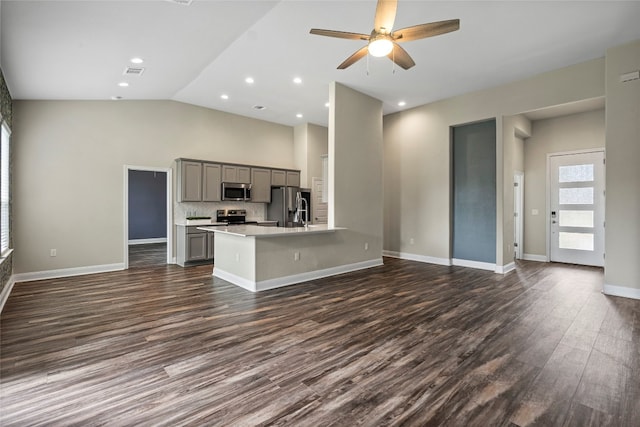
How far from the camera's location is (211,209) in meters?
7.21

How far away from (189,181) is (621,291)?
24.5 feet

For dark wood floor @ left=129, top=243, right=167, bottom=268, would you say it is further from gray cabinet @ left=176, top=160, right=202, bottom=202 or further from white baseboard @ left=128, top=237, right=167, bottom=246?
gray cabinet @ left=176, top=160, right=202, bottom=202

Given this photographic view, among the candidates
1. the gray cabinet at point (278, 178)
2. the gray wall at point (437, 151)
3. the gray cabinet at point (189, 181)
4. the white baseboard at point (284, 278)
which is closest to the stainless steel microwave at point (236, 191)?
the gray cabinet at point (189, 181)

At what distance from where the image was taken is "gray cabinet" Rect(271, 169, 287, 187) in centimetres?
792

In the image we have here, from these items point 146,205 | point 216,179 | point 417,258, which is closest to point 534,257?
point 417,258

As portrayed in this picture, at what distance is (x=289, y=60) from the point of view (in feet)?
15.4

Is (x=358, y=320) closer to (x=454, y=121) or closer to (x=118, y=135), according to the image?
(x=454, y=121)

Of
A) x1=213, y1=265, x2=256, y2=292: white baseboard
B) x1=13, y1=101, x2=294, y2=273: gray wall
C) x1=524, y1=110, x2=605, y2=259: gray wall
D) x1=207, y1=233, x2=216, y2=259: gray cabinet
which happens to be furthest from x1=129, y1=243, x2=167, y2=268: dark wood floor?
x1=524, y1=110, x2=605, y2=259: gray wall

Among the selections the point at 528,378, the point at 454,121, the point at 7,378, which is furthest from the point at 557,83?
the point at 7,378

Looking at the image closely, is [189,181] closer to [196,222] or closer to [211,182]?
[211,182]

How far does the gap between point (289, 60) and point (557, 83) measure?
4.30 m

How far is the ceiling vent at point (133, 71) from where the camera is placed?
14.9 feet

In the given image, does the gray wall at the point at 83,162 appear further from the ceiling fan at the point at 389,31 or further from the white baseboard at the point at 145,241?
the ceiling fan at the point at 389,31

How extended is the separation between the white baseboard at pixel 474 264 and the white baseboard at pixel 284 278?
1.90m
